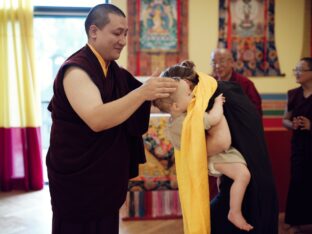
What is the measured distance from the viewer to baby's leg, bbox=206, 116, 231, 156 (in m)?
1.14

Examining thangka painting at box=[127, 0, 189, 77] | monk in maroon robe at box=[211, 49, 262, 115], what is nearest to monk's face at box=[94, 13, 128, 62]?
monk in maroon robe at box=[211, 49, 262, 115]

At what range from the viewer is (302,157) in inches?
103

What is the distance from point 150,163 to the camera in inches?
115

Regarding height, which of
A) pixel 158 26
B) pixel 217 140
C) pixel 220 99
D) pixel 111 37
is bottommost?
pixel 217 140

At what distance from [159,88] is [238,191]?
0.44m

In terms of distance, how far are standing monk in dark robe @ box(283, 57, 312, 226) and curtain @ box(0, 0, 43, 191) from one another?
265 centimetres

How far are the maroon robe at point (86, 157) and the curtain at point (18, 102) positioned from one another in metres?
2.53

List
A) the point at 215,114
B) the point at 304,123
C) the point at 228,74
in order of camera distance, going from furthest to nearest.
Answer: the point at 228,74
the point at 304,123
the point at 215,114

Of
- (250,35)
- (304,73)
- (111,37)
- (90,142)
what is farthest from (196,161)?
(250,35)

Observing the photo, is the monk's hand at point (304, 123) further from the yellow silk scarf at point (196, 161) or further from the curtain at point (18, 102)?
the curtain at point (18, 102)

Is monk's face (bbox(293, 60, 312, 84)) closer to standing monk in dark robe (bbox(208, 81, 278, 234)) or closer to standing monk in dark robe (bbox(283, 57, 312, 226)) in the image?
standing monk in dark robe (bbox(283, 57, 312, 226))

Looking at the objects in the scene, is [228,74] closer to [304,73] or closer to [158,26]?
[304,73]

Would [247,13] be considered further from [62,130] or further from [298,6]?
[62,130]

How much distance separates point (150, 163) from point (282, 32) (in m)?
2.24
